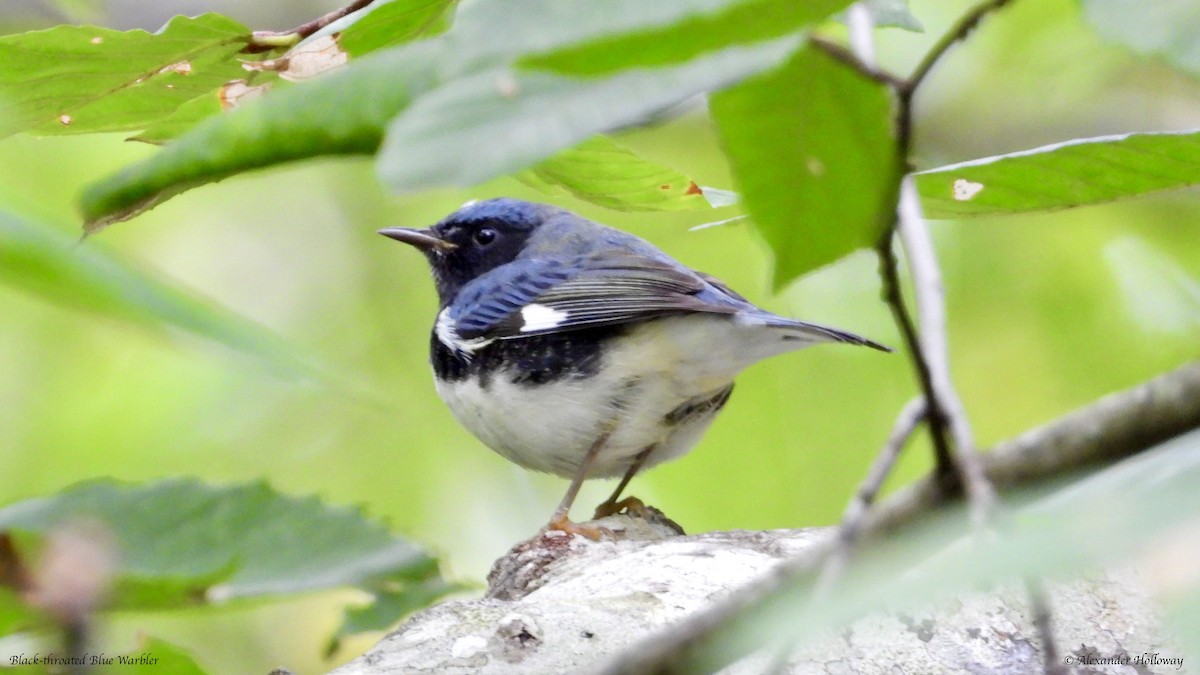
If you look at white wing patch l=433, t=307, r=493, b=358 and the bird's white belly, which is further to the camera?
white wing patch l=433, t=307, r=493, b=358

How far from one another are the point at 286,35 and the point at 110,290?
1.11 meters

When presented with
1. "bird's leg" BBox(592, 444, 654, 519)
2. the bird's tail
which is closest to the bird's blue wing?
the bird's tail

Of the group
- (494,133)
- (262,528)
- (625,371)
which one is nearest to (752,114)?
(494,133)

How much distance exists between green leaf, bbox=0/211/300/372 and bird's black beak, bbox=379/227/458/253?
3445 millimetres

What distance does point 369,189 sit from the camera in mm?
5461

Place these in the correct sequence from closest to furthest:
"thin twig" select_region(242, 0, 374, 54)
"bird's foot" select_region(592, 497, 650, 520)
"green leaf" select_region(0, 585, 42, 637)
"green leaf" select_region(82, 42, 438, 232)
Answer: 1. "green leaf" select_region(82, 42, 438, 232)
2. "green leaf" select_region(0, 585, 42, 637)
3. "thin twig" select_region(242, 0, 374, 54)
4. "bird's foot" select_region(592, 497, 650, 520)

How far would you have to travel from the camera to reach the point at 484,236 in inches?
166

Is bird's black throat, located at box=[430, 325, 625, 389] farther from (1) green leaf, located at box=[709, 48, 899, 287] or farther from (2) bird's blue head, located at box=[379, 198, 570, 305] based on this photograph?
(1) green leaf, located at box=[709, 48, 899, 287]

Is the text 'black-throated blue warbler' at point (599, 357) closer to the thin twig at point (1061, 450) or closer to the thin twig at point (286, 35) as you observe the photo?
the thin twig at point (286, 35)

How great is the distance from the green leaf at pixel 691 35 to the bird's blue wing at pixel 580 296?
2.57m

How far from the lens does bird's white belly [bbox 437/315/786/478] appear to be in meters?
3.35

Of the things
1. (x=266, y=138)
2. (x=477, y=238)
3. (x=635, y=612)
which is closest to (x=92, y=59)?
(x=266, y=138)

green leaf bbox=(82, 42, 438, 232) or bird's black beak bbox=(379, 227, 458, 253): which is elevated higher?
green leaf bbox=(82, 42, 438, 232)

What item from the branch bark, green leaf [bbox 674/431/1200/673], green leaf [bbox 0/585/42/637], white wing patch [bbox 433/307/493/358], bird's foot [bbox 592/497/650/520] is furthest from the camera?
white wing patch [bbox 433/307/493/358]
